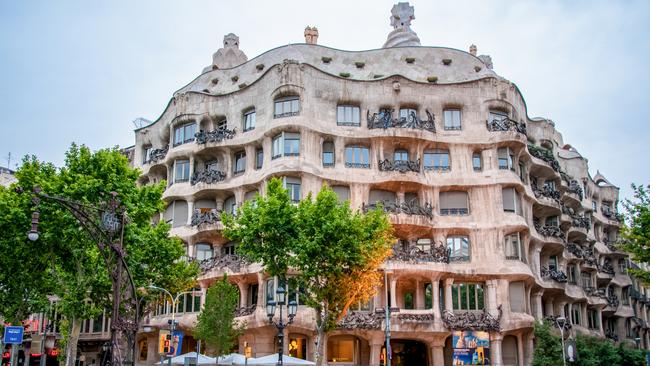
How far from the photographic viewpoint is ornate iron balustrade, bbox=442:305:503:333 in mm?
42469

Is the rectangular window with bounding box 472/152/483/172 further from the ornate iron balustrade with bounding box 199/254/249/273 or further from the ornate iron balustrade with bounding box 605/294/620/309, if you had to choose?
the ornate iron balustrade with bounding box 605/294/620/309

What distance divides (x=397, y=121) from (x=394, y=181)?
4162mm

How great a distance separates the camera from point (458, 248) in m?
45.1

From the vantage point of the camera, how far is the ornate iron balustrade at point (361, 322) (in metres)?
41.3

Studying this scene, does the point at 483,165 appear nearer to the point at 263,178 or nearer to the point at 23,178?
the point at 263,178

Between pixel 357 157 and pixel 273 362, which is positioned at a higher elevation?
pixel 357 157

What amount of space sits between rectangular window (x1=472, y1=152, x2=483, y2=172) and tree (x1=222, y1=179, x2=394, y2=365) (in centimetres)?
1454

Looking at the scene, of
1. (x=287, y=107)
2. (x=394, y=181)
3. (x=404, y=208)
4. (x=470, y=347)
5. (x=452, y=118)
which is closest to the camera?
(x=470, y=347)

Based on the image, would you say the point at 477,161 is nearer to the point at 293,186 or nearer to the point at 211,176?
the point at 293,186

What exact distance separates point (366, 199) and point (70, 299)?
1889 centimetres

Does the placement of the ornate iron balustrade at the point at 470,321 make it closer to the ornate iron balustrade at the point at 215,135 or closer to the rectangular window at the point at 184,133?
the ornate iron balustrade at the point at 215,135

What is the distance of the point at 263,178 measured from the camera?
4428cm

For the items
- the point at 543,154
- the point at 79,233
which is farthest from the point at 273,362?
the point at 543,154

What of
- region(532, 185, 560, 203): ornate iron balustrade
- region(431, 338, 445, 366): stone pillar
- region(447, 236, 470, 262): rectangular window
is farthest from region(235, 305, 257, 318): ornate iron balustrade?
region(532, 185, 560, 203): ornate iron balustrade
